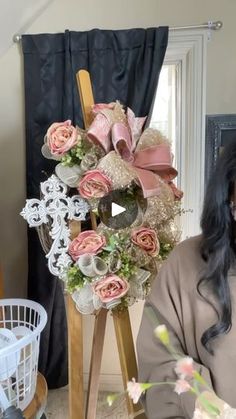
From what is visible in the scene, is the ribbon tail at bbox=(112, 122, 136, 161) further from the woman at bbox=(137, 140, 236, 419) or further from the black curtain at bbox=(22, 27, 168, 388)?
the black curtain at bbox=(22, 27, 168, 388)

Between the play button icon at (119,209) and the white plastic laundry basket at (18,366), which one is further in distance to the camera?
the play button icon at (119,209)

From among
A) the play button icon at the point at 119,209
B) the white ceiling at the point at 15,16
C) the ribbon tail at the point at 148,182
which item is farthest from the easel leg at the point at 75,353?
the white ceiling at the point at 15,16

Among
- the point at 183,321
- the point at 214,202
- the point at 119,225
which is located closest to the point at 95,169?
the point at 119,225

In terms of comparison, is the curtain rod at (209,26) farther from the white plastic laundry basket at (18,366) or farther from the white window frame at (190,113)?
the white plastic laundry basket at (18,366)

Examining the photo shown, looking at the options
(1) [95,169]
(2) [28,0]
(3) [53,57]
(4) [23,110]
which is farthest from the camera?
(4) [23,110]

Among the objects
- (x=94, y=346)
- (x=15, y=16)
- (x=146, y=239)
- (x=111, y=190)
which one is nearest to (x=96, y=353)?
(x=94, y=346)

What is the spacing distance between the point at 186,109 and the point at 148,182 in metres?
0.77

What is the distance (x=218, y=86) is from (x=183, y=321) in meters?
1.19

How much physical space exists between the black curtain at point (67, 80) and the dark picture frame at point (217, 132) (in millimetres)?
304

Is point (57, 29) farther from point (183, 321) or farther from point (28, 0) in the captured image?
point (183, 321)

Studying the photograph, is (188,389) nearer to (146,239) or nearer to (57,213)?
(146,239)

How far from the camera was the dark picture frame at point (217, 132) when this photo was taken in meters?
1.88

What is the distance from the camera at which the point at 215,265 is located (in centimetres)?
106

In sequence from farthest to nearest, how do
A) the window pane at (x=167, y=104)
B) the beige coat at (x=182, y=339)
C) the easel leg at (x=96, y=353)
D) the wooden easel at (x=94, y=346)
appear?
the window pane at (x=167, y=104) → the easel leg at (x=96, y=353) → the wooden easel at (x=94, y=346) → the beige coat at (x=182, y=339)
